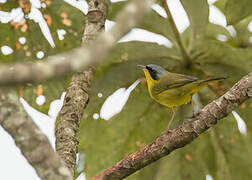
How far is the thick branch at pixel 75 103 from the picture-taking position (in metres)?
2.79

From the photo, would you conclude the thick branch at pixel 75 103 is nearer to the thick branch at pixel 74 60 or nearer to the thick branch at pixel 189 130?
the thick branch at pixel 189 130

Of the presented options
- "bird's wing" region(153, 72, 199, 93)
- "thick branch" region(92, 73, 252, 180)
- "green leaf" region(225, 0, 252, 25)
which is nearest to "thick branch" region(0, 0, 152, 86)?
"thick branch" region(92, 73, 252, 180)

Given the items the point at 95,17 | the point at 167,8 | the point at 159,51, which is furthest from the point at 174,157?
the point at 95,17

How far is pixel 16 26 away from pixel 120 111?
1.31m

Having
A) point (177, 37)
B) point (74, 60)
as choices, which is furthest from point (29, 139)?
point (177, 37)

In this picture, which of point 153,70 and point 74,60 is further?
point 153,70

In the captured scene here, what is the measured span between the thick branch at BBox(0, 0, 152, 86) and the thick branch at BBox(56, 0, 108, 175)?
4.99 feet

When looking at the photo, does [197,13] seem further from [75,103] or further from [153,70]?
[75,103]

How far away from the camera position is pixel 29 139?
164 cm

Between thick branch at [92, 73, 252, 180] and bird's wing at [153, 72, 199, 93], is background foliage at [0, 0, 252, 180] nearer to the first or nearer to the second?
bird's wing at [153, 72, 199, 93]

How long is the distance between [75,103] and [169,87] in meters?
1.66

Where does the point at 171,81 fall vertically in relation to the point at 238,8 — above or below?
below

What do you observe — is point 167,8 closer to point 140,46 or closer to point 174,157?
point 140,46

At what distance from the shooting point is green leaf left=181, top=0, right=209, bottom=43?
12.6 feet
